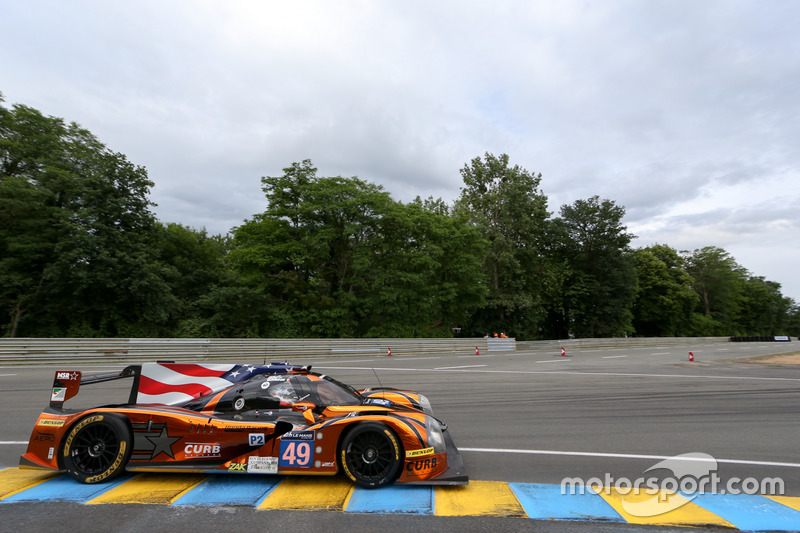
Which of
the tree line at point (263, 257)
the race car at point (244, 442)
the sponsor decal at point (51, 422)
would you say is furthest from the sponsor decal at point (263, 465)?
the tree line at point (263, 257)

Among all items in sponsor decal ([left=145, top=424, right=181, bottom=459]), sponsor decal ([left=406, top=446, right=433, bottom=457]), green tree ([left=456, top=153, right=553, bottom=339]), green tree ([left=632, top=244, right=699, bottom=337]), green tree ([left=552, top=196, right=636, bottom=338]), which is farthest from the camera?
green tree ([left=632, top=244, right=699, bottom=337])

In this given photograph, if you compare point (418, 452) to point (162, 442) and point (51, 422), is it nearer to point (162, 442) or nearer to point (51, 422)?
point (162, 442)

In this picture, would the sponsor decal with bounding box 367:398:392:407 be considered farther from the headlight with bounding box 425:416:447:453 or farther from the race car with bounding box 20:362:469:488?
the headlight with bounding box 425:416:447:453

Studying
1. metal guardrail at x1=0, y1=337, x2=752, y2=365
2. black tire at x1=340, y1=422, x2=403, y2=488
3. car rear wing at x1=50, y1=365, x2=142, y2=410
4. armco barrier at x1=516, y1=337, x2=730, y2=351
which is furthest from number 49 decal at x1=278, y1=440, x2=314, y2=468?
armco barrier at x1=516, y1=337, x2=730, y2=351

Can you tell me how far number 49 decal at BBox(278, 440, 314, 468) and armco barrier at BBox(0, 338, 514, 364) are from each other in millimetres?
15094

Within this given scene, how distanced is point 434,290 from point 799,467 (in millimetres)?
25544

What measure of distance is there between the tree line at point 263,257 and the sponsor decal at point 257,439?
21840 mm

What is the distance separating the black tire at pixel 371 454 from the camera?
14.1 ft

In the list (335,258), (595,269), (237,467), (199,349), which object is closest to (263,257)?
(335,258)

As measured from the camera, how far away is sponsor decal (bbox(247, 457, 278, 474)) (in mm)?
4371

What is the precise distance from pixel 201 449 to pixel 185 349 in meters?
16.1

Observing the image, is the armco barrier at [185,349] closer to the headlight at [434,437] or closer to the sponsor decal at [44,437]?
the sponsor decal at [44,437]

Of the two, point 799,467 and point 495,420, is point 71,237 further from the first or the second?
point 799,467

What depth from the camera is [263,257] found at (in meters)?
26.1
